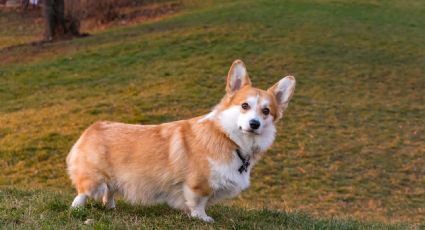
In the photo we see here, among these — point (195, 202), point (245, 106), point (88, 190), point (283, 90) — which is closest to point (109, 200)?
point (88, 190)

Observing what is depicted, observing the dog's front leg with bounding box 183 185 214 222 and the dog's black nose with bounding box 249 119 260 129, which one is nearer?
the dog's black nose with bounding box 249 119 260 129

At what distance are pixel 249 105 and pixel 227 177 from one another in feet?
2.42

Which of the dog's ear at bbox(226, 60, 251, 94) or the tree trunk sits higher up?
the dog's ear at bbox(226, 60, 251, 94)

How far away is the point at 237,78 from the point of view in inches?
234

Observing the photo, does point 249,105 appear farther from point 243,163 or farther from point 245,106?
point 243,163

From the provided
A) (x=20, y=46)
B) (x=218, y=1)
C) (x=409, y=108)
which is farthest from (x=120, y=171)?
(x=218, y=1)

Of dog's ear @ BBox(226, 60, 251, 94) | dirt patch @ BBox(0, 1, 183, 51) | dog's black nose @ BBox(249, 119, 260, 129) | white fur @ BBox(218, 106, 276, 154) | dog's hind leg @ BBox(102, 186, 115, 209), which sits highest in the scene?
dog's ear @ BBox(226, 60, 251, 94)

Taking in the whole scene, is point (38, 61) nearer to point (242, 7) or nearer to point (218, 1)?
point (242, 7)

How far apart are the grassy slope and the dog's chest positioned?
322 centimetres

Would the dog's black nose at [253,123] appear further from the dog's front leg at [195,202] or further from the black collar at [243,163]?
the dog's front leg at [195,202]

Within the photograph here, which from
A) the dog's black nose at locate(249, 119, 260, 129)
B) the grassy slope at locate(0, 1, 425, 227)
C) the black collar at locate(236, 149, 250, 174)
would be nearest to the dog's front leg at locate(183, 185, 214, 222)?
the black collar at locate(236, 149, 250, 174)

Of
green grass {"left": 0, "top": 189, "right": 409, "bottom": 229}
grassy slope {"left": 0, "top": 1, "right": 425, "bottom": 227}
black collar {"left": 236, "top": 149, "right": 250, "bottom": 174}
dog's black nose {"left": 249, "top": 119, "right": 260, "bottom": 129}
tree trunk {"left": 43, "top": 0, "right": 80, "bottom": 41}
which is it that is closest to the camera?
green grass {"left": 0, "top": 189, "right": 409, "bottom": 229}

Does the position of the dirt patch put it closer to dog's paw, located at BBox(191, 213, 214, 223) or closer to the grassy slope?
the grassy slope

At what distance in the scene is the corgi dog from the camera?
563 centimetres
